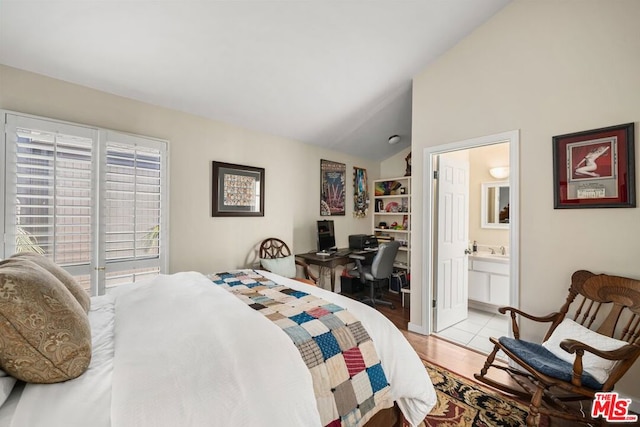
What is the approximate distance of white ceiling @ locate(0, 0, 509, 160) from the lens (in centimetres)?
182

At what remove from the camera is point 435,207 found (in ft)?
9.89

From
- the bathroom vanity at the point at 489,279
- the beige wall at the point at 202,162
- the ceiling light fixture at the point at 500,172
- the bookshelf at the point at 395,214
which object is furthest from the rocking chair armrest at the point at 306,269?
the ceiling light fixture at the point at 500,172

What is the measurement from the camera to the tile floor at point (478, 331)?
274 centimetres

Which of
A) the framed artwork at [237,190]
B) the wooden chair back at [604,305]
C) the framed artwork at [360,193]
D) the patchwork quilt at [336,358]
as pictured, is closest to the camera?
the patchwork quilt at [336,358]

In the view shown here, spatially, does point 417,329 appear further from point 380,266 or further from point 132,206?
point 132,206

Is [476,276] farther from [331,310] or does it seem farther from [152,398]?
[152,398]

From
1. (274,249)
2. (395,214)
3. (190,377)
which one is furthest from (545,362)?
(395,214)

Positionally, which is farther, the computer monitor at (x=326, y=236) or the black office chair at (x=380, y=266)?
the computer monitor at (x=326, y=236)

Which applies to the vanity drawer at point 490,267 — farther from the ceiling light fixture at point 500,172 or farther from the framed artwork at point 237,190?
the framed artwork at point 237,190

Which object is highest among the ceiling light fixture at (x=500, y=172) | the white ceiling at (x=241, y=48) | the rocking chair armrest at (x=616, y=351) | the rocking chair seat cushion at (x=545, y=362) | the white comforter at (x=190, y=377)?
the white ceiling at (x=241, y=48)

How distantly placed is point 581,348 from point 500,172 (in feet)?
9.16

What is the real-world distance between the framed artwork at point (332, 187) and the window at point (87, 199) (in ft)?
7.49

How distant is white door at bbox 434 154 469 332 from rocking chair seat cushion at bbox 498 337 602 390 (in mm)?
1059

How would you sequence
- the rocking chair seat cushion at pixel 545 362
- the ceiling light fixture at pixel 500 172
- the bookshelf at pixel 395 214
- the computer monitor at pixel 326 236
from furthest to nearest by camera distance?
the bookshelf at pixel 395 214 → the computer monitor at pixel 326 236 → the ceiling light fixture at pixel 500 172 → the rocking chair seat cushion at pixel 545 362
